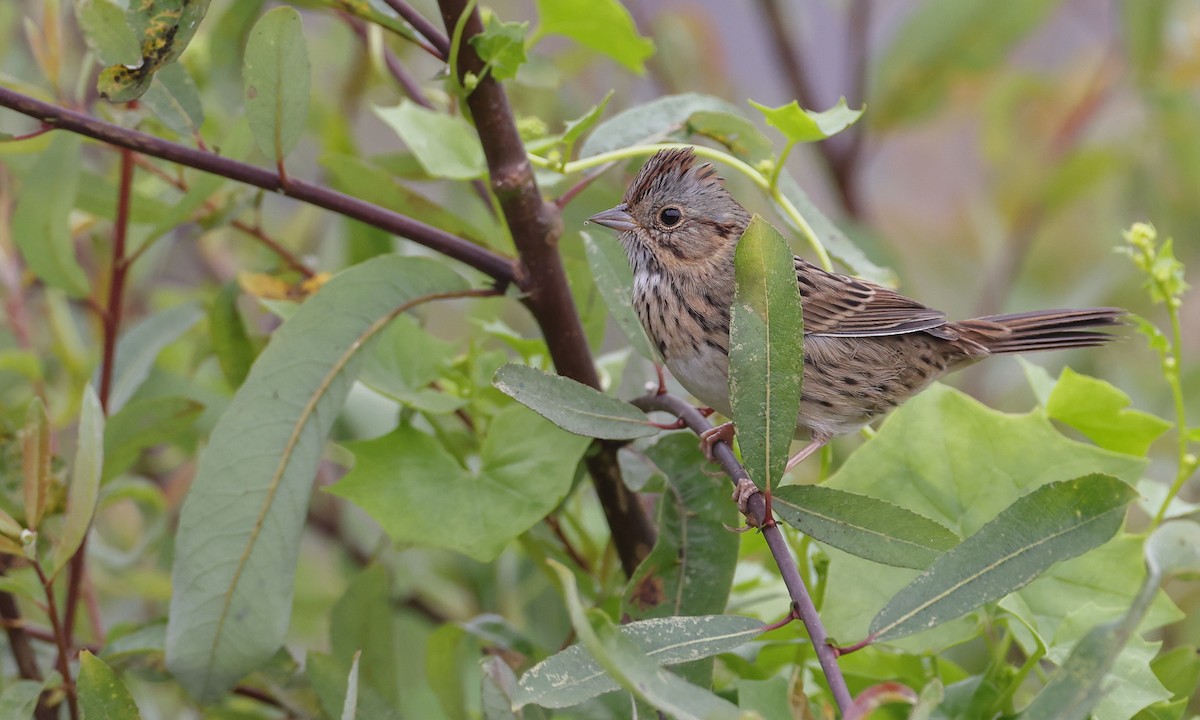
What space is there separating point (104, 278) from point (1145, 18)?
8.19 ft

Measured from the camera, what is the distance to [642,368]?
189 cm

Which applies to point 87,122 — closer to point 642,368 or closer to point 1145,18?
point 642,368

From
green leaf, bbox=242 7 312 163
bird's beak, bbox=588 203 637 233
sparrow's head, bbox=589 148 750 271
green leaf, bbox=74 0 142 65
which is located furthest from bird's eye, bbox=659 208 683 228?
green leaf, bbox=74 0 142 65

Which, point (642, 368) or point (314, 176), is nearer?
point (642, 368)

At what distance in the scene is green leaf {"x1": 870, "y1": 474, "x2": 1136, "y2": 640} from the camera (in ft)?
3.62

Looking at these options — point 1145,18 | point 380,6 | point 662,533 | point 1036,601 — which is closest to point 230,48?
point 380,6

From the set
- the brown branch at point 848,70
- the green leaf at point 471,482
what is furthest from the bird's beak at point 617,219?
the brown branch at point 848,70

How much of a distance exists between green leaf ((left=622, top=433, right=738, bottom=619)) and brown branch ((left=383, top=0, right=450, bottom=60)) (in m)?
0.60

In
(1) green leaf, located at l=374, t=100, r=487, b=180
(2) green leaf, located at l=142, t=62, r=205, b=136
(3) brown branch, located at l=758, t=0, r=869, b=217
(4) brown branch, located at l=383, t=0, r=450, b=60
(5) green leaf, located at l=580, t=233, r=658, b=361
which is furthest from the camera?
(3) brown branch, located at l=758, t=0, r=869, b=217

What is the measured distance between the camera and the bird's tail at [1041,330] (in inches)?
87.4

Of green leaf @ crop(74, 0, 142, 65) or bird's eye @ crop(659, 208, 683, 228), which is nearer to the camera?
green leaf @ crop(74, 0, 142, 65)

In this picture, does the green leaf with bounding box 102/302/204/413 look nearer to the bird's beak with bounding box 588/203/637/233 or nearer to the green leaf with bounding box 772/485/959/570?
the bird's beak with bounding box 588/203/637/233

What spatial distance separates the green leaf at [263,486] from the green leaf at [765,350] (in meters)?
0.56

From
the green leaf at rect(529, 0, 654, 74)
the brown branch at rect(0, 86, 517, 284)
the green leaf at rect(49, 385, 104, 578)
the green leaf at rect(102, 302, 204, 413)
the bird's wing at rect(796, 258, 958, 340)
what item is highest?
the green leaf at rect(529, 0, 654, 74)
